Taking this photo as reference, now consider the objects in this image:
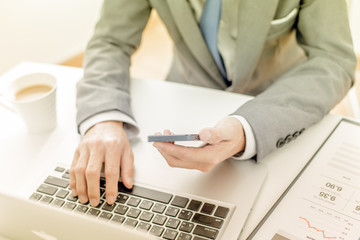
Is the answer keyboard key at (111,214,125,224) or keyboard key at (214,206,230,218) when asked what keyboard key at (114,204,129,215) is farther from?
keyboard key at (214,206,230,218)

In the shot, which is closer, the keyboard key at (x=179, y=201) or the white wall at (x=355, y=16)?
the keyboard key at (x=179, y=201)

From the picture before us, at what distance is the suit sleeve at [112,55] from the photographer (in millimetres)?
767

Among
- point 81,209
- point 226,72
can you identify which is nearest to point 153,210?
point 81,209

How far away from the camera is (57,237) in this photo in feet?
1.50

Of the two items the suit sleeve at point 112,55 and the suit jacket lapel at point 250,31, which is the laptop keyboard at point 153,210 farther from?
the suit jacket lapel at point 250,31

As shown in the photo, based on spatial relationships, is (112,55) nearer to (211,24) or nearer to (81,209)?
(211,24)

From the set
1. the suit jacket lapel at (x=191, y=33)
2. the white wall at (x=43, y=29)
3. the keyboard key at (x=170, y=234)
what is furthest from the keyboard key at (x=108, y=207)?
the white wall at (x=43, y=29)

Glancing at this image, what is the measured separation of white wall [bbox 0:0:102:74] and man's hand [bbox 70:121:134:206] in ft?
5.35

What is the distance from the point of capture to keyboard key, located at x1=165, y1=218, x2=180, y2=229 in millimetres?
539

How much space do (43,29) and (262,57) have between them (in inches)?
66.2

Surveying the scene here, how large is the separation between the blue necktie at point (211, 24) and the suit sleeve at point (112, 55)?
157 millimetres

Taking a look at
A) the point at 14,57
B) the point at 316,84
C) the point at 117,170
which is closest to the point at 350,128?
the point at 316,84

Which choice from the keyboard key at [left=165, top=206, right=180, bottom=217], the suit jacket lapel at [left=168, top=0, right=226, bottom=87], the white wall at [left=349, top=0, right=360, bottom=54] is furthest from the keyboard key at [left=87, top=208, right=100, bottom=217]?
the white wall at [left=349, top=0, right=360, bottom=54]

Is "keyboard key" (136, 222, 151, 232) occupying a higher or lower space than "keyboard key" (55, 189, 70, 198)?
lower
